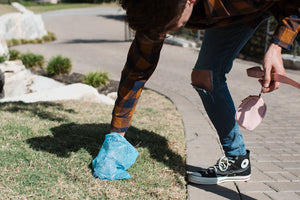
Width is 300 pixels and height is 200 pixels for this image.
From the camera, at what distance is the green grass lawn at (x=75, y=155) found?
218 cm

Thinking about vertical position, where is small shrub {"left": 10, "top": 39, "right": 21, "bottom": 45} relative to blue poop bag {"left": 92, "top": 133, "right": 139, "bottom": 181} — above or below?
below

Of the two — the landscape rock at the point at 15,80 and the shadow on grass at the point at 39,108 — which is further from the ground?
the shadow on grass at the point at 39,108

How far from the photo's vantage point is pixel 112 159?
230cm

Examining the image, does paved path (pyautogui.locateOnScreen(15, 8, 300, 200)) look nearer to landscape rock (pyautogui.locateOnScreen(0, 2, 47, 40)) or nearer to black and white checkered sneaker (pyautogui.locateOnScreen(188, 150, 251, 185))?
black and white checkered sneaker (pyautogui.locateOnScreen(188, 150, 251, 185))

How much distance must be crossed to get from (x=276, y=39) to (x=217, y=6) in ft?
1.12

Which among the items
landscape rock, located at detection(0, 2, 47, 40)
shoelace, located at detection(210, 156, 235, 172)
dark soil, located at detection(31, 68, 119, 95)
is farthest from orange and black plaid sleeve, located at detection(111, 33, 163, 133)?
landscape rock, located at detection(0, 2, 47, 40)

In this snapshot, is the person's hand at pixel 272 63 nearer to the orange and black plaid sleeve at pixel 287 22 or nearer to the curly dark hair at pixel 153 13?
the orange and black plaid sleeve at pixel 287 22

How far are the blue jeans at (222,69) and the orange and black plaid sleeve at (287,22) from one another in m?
0.37

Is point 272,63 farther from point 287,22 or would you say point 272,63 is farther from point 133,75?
point 133,75

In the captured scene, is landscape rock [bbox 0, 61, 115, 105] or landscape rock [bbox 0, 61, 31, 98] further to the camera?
landscape rock [bbox 0, 61, 31, 98]

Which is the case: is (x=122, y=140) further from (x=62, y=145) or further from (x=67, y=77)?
(x=67, y=77)

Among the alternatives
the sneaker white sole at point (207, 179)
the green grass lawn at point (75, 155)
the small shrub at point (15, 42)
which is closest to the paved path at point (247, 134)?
the sneaker white sole at point (207, 179)

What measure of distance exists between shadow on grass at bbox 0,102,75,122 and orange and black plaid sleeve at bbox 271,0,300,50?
2.52m

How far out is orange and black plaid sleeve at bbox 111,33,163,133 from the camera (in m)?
2.05
